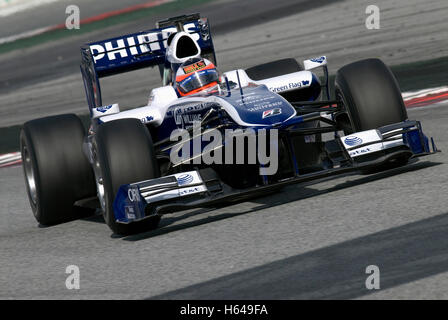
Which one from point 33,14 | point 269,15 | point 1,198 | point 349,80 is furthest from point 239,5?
point 349,80

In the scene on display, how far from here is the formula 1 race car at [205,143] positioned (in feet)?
21.0

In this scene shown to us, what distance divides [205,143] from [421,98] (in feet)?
15.0

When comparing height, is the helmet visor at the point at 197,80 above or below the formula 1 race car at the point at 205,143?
above

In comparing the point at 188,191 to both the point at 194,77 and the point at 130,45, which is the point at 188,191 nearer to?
the point at 194,77

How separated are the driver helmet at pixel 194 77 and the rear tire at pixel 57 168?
95 centimetres

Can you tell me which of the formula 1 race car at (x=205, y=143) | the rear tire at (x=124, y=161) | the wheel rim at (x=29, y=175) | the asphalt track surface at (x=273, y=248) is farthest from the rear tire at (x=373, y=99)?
the wheel rim at (x=29, y=175)

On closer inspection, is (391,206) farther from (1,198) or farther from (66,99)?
(66,99)

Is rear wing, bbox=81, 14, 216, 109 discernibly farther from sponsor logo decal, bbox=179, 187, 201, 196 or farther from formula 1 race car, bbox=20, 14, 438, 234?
sponsor logo decal, bbox=179, 187, 201, 196

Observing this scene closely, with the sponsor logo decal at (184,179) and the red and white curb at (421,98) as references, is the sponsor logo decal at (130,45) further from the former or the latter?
the red and white curb at (421,98)

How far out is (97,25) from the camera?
24.3 m

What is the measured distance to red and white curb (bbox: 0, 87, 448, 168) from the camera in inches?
415

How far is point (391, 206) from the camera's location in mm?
5863
